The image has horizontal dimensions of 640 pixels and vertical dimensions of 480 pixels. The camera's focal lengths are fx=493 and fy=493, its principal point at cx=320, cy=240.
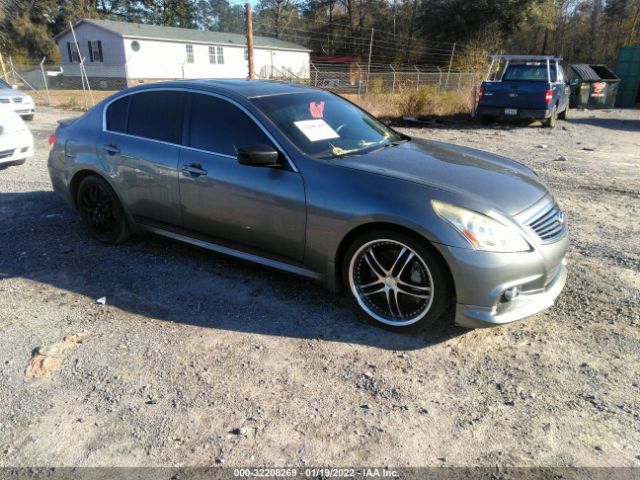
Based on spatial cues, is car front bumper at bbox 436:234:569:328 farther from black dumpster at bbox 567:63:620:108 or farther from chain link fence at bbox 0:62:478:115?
black dumpster at bbox 567:63:620:108

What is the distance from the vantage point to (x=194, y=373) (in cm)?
302

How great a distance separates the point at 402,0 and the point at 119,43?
27.2 meters

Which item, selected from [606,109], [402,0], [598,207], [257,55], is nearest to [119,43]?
[257,55]

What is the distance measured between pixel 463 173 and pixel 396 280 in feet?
3.18

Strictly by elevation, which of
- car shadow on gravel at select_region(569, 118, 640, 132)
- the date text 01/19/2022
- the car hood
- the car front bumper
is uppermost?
the car hood

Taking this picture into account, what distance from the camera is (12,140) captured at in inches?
316

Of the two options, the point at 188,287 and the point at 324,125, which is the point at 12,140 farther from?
the point at 324,125

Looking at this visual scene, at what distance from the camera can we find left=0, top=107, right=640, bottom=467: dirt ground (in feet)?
8.02

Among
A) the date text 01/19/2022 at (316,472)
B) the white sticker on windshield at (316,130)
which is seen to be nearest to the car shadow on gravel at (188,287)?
the date text 01/19/2022 at (316,472)

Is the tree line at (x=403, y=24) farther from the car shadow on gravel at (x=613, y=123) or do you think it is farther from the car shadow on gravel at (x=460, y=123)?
the car shadow on gravel at (x=460, y=123)

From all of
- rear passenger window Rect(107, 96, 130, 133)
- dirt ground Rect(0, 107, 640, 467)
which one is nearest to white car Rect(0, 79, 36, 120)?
rear passenger window Rect(107, 96, 130, 133)

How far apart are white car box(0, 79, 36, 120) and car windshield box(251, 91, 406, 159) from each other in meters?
14.3

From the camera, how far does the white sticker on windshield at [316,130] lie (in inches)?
150

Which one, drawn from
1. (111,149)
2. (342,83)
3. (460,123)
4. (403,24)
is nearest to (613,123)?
(460,123)
